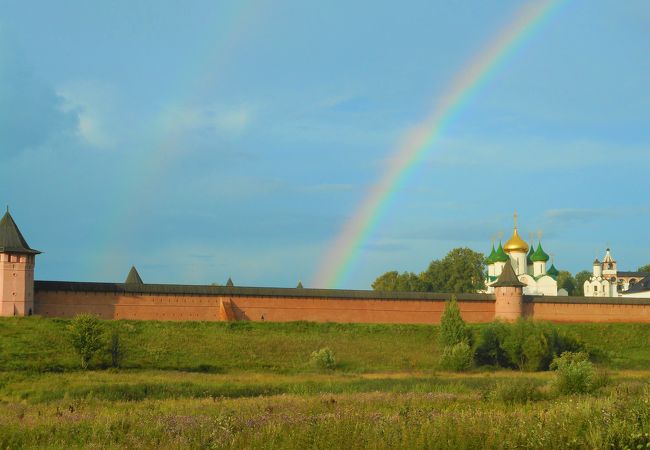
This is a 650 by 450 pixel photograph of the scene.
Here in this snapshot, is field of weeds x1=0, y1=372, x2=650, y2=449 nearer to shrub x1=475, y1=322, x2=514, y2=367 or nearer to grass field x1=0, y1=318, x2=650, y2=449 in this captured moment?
grass field x1=0, y1=318, x2=650, y2=449

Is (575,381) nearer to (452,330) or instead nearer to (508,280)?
(452,330)

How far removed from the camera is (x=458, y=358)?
32.9 metres

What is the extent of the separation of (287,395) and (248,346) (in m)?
17.3

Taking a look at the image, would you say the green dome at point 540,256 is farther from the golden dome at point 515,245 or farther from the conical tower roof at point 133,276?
the conical tower roof at point 133,276

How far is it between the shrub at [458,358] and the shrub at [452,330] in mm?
1394

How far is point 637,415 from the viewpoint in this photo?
9.16 metres

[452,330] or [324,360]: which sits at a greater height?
[452,330]

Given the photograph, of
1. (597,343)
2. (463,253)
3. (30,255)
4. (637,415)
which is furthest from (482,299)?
(637,415)

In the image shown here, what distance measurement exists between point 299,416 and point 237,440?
1.93 meters

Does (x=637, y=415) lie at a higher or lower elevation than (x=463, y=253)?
lower

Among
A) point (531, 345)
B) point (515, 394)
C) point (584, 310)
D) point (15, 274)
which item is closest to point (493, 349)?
point (531, 345)

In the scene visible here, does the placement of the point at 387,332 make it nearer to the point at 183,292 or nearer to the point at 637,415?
the point at 183,292

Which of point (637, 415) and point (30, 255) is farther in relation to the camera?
point (30, 255)

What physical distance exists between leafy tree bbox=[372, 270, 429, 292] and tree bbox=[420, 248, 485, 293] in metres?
0.71
